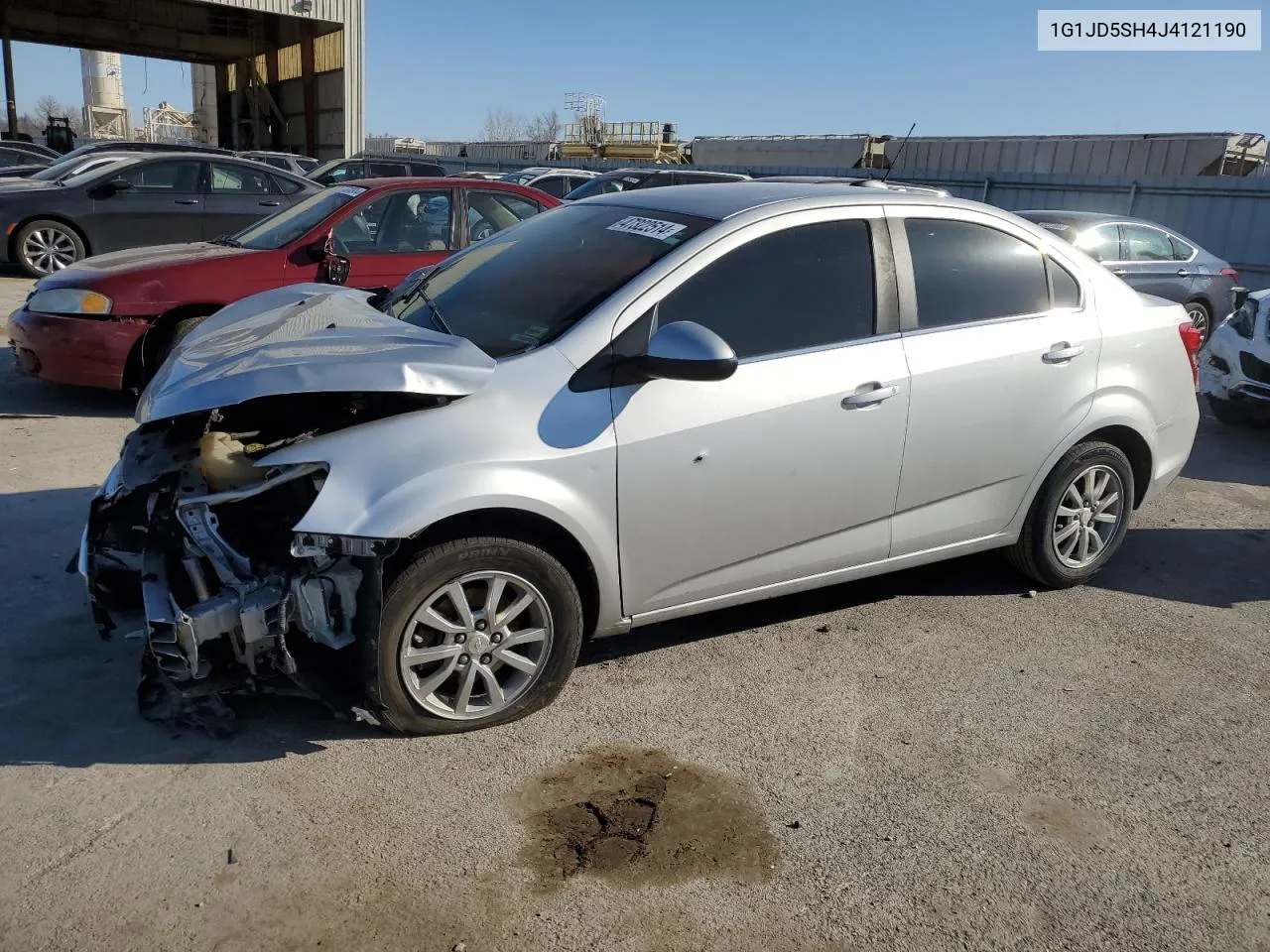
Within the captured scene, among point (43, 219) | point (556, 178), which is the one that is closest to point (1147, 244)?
point (556, 178)

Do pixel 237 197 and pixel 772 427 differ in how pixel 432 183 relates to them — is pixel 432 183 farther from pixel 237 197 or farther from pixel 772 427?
pixel 237 197

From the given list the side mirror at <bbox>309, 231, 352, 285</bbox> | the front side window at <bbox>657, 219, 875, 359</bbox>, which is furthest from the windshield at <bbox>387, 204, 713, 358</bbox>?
the side mirror at <bbox>309, 231, 352, 285</bbox>

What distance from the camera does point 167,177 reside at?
37.9ft

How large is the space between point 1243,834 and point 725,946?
171cm

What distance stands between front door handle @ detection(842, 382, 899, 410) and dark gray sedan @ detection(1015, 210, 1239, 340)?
750cm

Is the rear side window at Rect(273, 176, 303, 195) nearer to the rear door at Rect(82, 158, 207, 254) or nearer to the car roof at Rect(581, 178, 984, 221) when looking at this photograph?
the rear door at Rect(82, 158, 207, 254)

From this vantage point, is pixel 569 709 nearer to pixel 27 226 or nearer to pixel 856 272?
pixel 856 272

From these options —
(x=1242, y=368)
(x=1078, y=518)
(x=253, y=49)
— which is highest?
(x=253, y=49)

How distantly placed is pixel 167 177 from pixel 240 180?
78cm

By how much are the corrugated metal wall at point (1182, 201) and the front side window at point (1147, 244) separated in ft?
15.9

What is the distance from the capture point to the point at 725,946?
2.56m

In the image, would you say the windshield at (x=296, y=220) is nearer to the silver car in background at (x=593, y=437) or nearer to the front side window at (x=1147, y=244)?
the silver car in background at (x=593, y=437)

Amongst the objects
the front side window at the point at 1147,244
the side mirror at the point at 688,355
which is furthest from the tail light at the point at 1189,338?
the front side window at the point at 1147,244

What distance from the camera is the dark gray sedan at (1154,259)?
420 inches
